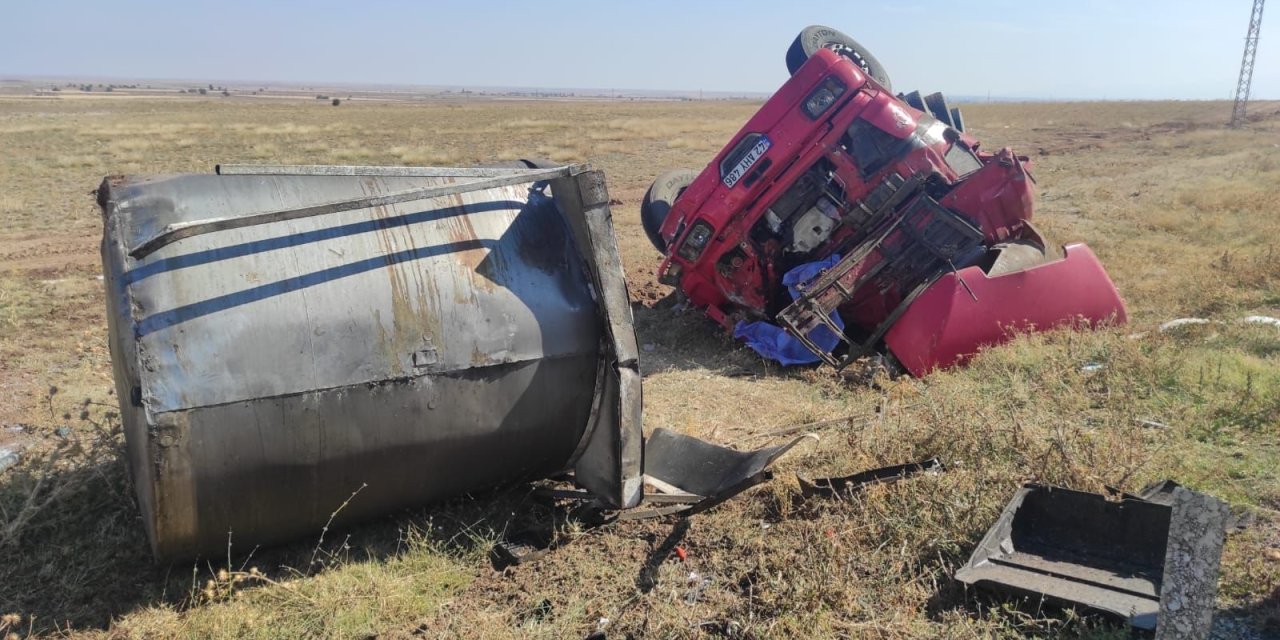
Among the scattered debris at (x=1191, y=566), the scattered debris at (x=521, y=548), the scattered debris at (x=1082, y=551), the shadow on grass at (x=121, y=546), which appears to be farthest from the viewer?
the scattered debris at (x=521, y=548)

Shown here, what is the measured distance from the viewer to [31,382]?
5879 mm

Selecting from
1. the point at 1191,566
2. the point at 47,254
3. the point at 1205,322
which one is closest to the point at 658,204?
the point at 1205,322

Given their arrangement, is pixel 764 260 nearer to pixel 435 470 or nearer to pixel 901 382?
pixel 901 382

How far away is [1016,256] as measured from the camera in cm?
642

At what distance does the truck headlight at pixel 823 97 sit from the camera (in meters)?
6.81

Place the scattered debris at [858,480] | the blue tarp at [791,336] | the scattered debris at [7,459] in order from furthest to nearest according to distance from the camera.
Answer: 1. the blue tarp at [791,336]
2. the scattered debris at [7,459]
3. the scattered debris at [858,480]

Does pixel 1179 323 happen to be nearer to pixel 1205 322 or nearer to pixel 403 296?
pixel 1205 322

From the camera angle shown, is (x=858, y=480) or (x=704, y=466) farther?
(x=704, y=466)

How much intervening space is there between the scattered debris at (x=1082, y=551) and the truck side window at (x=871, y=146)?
3544mm

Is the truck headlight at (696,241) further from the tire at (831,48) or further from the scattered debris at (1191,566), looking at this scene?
the scattered debris at (1191,566)

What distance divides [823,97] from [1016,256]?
1.94m

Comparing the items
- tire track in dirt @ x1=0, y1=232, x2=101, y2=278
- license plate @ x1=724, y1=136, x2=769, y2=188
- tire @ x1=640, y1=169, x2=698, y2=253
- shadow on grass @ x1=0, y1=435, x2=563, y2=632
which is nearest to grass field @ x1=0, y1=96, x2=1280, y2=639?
shadow on grass @ x1=0, y1=435, x2=563, y2=632

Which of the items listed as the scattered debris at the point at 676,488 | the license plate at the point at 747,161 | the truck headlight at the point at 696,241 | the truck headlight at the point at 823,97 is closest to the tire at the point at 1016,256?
the truck headlight at the point at 823,97

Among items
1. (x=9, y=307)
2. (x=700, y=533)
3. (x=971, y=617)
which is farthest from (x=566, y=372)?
(x=9, y=307)
